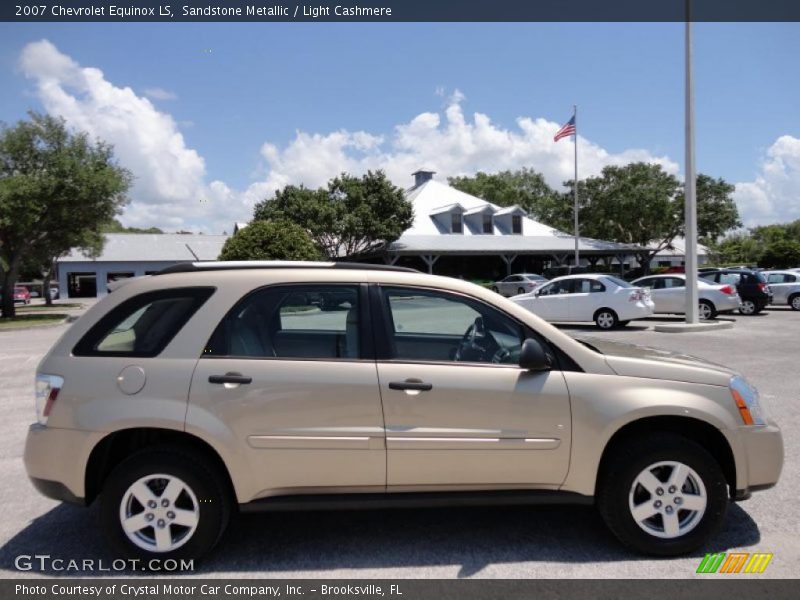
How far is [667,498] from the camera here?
3.61 m

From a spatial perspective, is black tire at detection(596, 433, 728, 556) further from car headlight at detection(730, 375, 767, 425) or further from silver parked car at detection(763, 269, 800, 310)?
silver parked car at detection(763, 269, 800, 310)

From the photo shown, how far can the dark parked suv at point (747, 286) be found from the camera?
20297 mm

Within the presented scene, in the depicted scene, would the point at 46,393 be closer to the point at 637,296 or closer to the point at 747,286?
the point at 637,296

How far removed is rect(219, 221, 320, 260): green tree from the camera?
26.2 metres

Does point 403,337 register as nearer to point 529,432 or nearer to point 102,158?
point 529,432

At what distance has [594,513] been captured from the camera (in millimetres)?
4363

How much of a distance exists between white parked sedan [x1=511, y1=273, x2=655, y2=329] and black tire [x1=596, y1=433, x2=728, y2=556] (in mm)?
13993

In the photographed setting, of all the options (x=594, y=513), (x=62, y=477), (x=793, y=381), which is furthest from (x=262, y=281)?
(x=793, y=381)

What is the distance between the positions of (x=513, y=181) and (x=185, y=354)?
74.9 meters

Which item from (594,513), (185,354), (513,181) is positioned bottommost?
(594,513)

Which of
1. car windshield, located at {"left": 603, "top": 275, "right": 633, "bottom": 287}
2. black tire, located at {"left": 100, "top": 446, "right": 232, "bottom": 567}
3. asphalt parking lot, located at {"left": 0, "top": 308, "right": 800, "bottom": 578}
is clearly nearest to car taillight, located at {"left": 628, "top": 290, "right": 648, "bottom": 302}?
car windshield, located at {"left": 603, "top": 275, "right": 633, "bottom": 287}

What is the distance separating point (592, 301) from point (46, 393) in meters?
15.7

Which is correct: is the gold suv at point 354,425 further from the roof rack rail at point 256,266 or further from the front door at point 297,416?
the roof rack rail at point 256,266

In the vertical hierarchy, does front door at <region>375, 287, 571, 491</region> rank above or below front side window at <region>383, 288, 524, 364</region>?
below
